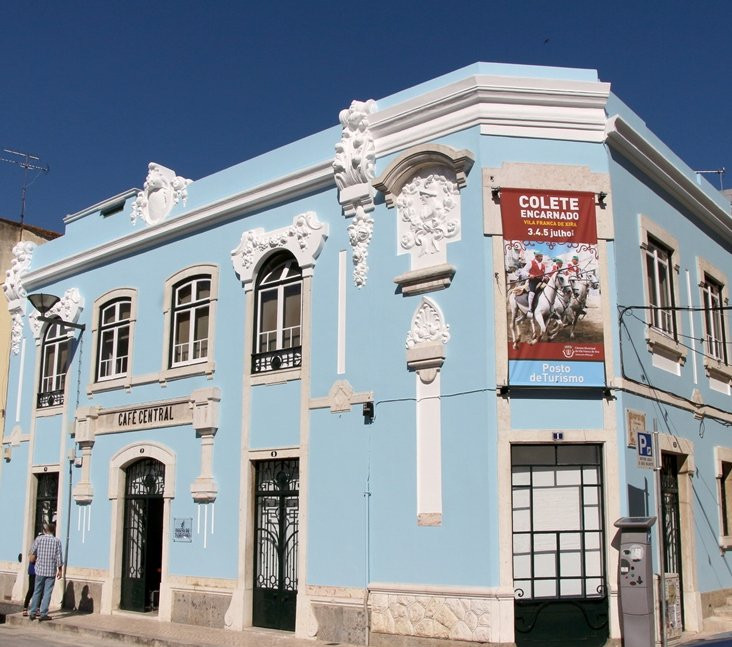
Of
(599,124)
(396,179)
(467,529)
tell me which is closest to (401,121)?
(396,179)

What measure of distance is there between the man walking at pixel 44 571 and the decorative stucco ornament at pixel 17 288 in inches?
225

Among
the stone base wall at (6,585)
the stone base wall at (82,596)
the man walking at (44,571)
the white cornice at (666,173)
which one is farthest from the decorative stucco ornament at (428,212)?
the stone base wall at (6,585)

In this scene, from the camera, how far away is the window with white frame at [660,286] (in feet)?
47.4

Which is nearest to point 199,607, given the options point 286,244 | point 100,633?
point 100,633

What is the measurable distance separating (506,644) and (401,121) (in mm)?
7396

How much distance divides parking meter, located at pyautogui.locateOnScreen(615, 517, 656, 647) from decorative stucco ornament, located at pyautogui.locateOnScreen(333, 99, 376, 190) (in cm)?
636

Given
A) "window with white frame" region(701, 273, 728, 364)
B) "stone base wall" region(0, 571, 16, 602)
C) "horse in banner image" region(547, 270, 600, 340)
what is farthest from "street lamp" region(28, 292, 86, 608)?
"window with white frame" region(701, 273, 728, 364)

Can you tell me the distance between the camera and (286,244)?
606 inches

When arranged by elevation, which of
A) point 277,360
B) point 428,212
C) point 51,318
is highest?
point 428,212

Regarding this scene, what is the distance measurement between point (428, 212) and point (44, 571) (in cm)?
919

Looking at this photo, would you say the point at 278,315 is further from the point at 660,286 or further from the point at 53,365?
the point at 53,365

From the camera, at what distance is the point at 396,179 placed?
13836mm

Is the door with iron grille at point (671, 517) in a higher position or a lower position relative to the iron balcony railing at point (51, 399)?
lower

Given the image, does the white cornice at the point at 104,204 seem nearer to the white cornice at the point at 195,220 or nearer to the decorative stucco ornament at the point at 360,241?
the white cornice at the point at 195,220
